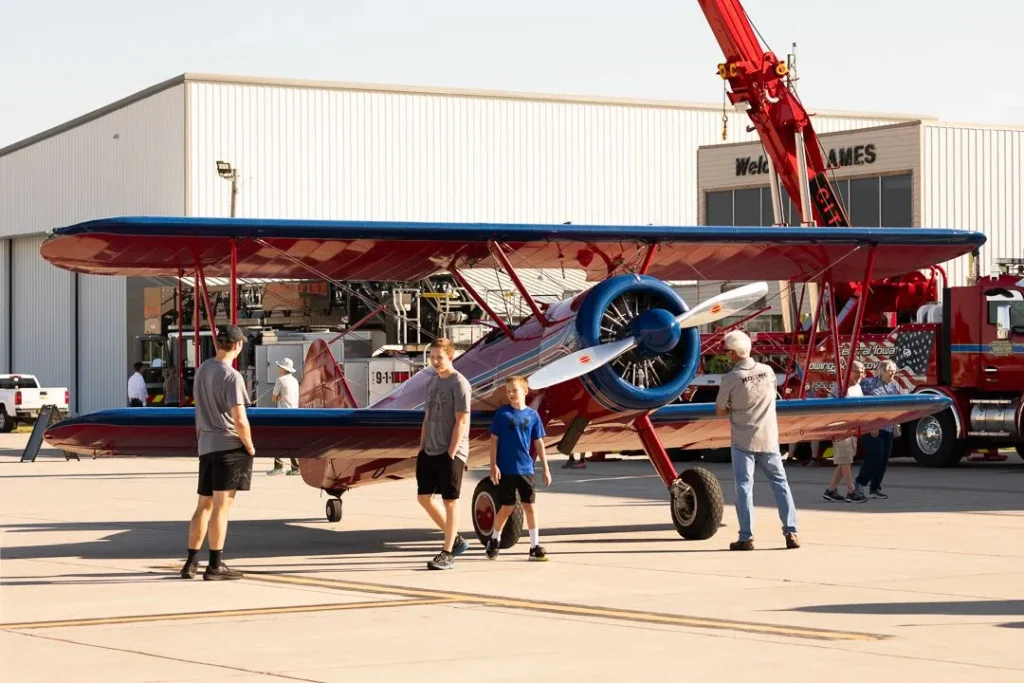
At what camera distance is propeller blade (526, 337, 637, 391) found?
13.4 m

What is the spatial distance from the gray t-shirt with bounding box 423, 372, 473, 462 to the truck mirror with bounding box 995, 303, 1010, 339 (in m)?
15.1

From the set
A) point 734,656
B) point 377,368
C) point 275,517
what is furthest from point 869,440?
point 377,368

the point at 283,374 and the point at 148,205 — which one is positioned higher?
the point at 148,205

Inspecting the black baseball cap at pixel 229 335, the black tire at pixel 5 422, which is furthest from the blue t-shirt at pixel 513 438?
the black tire at pixel 5 422

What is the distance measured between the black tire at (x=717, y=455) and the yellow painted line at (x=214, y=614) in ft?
59.7

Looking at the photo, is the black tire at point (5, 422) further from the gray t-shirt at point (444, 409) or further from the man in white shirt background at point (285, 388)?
the gray t-shirt at point (444, 409)

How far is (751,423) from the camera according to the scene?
13477 mm

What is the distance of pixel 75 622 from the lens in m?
9.32

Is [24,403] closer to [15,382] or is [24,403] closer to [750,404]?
[15,382]

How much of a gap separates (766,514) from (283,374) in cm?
949

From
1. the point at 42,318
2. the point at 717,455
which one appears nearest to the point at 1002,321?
the point at 717,455

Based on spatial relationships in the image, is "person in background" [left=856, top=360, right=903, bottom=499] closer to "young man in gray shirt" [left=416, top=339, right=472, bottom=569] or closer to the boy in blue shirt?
the boy in blue shirt

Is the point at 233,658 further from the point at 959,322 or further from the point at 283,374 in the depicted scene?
the point at 959,322

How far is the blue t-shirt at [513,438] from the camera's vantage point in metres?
12.7
